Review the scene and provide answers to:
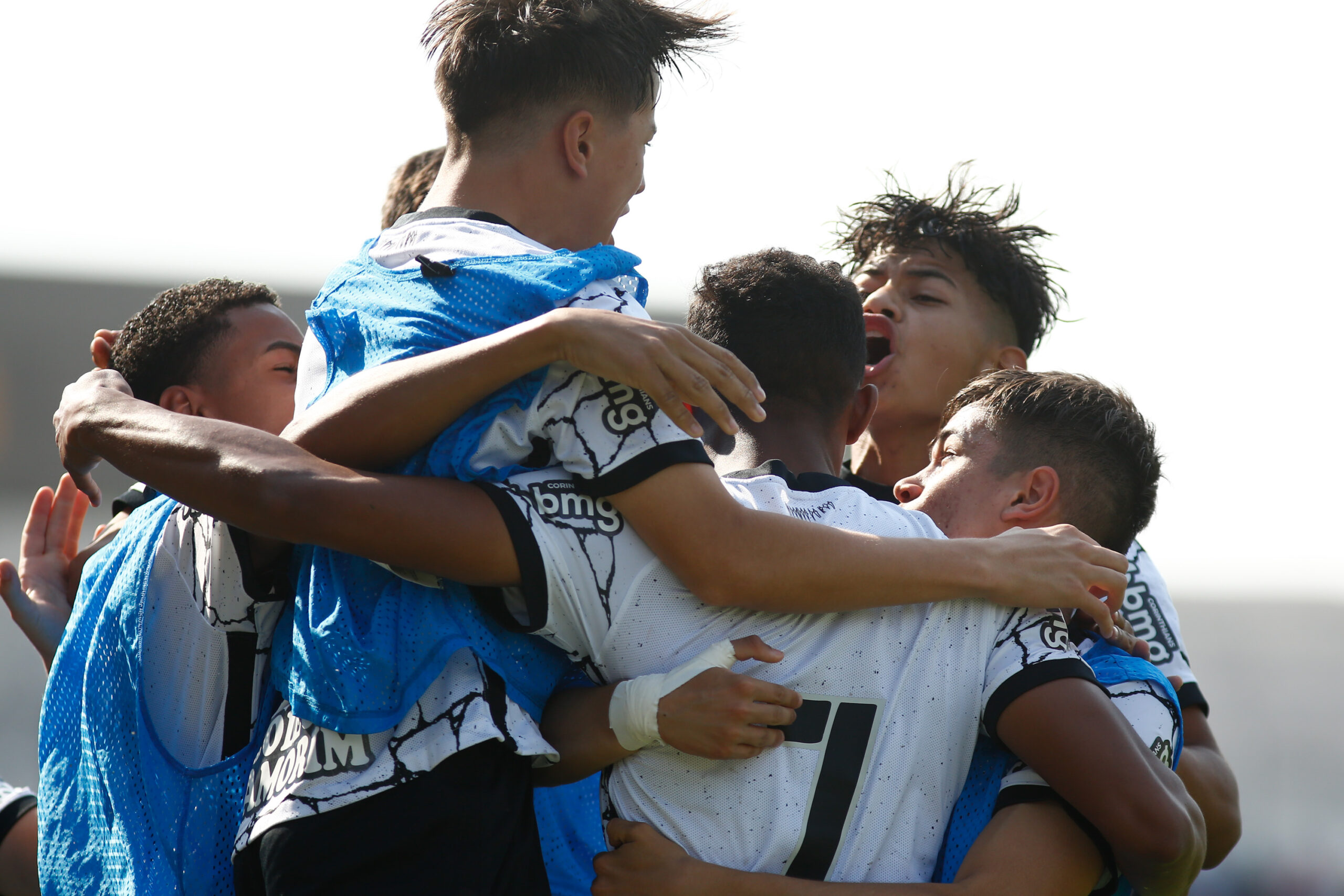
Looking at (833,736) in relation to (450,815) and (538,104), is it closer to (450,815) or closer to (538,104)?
(450,815)

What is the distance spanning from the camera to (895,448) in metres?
4.06

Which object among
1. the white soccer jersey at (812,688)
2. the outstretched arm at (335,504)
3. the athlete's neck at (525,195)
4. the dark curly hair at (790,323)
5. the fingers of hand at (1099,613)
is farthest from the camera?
the dark curly hair at (790,323)

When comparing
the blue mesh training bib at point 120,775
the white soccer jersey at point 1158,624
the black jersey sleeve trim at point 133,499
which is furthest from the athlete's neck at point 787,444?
the black jersey sleeve trim at point 133,499

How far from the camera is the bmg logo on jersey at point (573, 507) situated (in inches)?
77.1

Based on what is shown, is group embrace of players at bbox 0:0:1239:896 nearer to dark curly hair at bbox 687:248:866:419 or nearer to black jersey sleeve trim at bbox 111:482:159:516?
dark curly hair at bbox 687:248:866:419

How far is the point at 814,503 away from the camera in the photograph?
86.2 inches

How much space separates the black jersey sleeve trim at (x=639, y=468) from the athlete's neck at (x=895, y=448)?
213 centimetres

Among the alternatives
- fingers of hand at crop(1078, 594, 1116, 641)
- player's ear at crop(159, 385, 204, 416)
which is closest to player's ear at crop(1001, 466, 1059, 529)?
fingers of hand at crop(1078, 594, 1116, 641)

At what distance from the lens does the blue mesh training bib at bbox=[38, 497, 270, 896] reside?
2229mm

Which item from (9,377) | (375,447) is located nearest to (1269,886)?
(375,447)

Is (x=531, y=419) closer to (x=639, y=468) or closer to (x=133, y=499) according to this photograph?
(x=639, y=468)

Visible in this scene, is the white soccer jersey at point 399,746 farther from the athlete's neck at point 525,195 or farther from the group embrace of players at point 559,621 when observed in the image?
the athlete's neck at point 525,195

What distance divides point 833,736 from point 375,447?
947 mm

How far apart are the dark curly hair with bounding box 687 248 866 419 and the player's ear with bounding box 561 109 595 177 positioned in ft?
1.45
